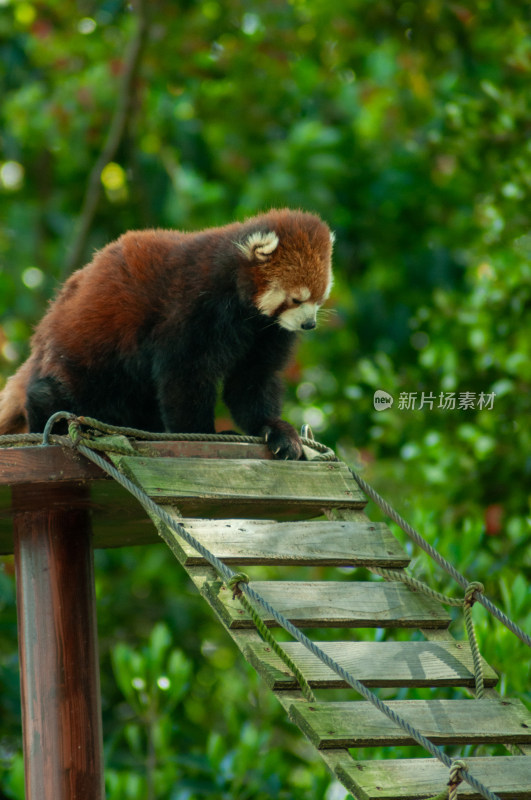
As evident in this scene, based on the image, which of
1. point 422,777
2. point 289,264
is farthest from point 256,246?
point 422,777

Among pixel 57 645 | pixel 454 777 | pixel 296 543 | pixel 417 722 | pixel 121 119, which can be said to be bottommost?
pixel 57 645

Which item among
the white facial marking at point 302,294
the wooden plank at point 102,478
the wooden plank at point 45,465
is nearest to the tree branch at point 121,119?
the white facial marking at point 302,294

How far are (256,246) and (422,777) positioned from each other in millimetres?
1904

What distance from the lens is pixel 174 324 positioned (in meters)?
3.29

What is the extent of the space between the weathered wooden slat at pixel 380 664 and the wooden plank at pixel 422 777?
0.69 ft

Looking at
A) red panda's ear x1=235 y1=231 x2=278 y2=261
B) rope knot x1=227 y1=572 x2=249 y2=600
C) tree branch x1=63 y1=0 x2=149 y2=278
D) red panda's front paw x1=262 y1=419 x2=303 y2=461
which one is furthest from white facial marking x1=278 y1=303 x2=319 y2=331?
tree branch x1=63 y1=0 x2=149 y2=278

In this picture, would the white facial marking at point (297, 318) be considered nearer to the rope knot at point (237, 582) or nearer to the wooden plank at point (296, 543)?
the wooden plank at point (296, 543)

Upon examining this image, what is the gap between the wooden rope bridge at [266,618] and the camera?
228cm

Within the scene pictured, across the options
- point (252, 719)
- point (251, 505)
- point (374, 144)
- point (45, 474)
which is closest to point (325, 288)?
point (251, 505)

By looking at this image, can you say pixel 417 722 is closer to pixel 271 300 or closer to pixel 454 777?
pixel 454 777

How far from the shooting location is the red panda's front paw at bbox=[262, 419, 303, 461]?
322cm

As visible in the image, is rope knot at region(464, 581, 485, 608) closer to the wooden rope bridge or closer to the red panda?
the wooden rope bridge

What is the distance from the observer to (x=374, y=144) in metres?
6.60

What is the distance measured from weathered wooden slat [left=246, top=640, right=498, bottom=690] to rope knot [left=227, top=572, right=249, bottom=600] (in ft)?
0.44
